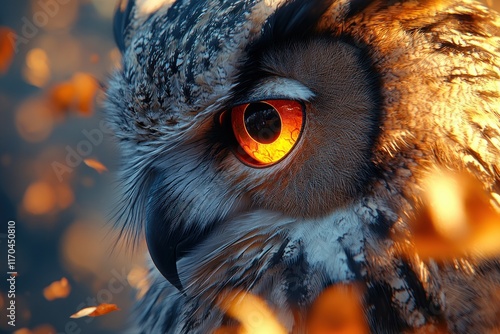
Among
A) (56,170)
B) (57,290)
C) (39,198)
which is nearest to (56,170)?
(56,170)

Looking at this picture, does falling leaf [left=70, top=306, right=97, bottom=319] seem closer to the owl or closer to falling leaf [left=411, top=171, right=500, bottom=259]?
the owl

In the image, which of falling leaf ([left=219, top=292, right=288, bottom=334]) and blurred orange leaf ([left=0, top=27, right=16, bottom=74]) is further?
blurred orange leaf ([left=0, top=27, right=16, bottom=74])

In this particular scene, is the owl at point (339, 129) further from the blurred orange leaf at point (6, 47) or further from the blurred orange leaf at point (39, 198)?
the blurred orange leaf at point (39, 198)

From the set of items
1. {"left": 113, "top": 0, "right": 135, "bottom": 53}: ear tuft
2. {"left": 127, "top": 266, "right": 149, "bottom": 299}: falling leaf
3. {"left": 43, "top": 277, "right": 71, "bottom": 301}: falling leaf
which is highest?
{"left": 113, "top": 0, "right": 135, "bottom": 53}: ear tuft

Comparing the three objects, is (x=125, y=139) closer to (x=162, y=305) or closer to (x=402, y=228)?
(x=162, y=305)

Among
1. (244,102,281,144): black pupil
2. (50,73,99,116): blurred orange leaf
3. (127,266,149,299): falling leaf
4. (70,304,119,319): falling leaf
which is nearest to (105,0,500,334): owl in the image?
(244,102,281,144): black pupil

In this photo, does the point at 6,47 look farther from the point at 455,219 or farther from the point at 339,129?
the point at 455,219

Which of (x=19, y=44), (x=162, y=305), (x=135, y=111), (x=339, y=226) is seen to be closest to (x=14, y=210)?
(x=19, y=44)

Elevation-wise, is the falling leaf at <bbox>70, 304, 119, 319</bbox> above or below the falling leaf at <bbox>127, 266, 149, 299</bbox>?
below
